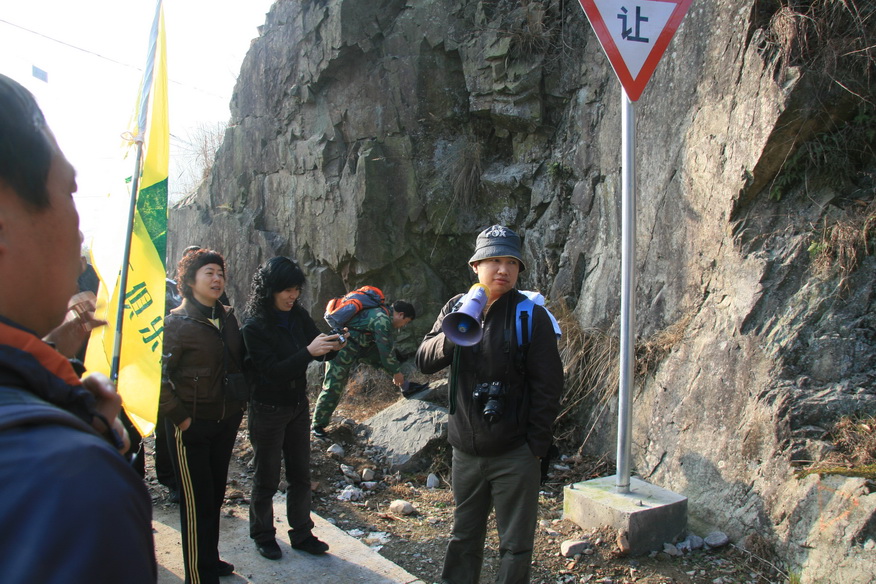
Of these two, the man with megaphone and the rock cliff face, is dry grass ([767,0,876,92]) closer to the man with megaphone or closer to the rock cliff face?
the rock cliff face

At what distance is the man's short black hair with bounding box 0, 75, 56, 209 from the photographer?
0.80 meters

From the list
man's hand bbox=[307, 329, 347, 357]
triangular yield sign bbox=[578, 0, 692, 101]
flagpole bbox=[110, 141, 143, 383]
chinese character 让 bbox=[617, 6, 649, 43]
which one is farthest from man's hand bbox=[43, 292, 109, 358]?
chinese character 让 bbox=[617, 6, 649, 43]

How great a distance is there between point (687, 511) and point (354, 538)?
2.24m

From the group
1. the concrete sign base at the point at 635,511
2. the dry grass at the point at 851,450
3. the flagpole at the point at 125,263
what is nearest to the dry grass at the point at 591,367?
the concrete sign base at the point at 635,511

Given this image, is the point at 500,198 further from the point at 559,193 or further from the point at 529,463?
the point at 529,463

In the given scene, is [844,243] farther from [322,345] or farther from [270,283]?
[270,283]

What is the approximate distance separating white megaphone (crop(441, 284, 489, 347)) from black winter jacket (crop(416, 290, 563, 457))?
12 cm

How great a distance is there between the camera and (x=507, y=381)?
3.16 metres

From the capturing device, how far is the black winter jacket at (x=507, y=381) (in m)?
3.11

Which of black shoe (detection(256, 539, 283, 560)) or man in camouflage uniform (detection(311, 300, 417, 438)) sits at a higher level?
man in camouflage uniform (detection(311, 300, 417, 438))

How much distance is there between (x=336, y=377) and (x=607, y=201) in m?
3.32

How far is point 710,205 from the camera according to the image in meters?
4.85

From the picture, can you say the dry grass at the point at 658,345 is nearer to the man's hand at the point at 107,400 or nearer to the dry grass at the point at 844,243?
the dry grass at the point at 844,243

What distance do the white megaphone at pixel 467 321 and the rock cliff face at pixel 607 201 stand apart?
2124 mm
